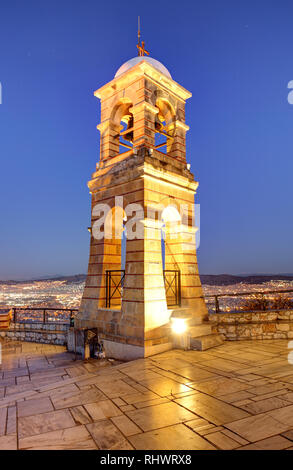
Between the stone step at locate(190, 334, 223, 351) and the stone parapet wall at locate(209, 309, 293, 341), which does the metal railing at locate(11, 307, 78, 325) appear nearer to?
the stone step at locate(190, 334, 223, 351)

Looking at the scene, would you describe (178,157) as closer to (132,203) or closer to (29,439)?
(132,203)

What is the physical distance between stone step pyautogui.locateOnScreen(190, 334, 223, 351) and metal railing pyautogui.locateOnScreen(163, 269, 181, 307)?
135 centimetres

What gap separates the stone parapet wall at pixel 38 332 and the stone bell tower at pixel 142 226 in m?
2.63

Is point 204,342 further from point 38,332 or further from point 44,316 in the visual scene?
point 38,332

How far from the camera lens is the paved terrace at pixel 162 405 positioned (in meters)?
2.97

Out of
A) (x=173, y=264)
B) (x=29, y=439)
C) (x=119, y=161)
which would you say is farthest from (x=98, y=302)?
(x=29, y=439)

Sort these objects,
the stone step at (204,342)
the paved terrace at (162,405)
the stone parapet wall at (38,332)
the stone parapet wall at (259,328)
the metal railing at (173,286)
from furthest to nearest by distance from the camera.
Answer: the stone parapet wall at (38,332)
the metal railing at (173,286)
the stone parapet wall at (259,328)
the stone step at (204,342)
the paved terrace at (162,405)

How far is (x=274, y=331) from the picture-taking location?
26.9ft

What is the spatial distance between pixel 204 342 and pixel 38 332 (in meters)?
7.48

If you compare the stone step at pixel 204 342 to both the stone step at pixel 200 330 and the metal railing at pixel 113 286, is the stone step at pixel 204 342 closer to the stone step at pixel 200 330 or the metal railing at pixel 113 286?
the stone step at pixel 200 330

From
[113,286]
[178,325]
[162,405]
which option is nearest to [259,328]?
[178,325]

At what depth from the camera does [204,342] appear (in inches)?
277

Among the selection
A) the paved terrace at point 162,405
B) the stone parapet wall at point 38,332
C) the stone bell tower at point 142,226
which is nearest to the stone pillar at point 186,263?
the stone bell tower at point 142,226

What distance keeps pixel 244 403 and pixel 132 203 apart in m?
5.44
